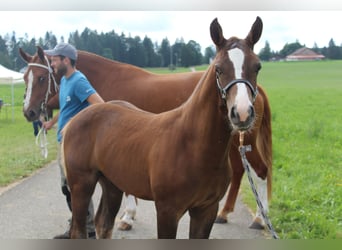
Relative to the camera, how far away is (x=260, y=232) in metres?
4.54

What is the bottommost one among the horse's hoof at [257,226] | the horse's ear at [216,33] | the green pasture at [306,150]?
the horse's hoof at [257,226]

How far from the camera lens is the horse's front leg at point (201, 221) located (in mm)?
3145

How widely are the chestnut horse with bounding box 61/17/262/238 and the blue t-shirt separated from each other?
0.92 ft

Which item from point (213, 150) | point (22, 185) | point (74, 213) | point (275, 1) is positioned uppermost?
point (275, 1)

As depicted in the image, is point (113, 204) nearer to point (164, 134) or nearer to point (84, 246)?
point (84, 246)

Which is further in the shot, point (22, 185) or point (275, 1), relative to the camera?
point (22, 185)

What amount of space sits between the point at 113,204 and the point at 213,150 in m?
1.44

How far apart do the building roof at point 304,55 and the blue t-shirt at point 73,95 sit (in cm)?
187

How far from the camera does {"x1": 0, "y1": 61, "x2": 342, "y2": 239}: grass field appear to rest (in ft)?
13.8

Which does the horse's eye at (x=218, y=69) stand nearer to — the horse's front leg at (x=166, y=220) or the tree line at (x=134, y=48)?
the horse's front leg at (x=166, y=220)

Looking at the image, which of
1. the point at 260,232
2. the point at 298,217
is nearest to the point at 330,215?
the point at 298,217

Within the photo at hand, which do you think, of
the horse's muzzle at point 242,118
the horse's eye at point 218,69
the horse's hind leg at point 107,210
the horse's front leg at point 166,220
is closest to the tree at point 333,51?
the horse's eye at point 218,69

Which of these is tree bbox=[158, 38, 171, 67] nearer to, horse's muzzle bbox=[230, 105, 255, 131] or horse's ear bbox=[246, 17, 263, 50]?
horse's ear bbox=[246, 17, 263, 50]

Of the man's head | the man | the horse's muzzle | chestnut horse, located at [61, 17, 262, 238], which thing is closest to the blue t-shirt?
the man
